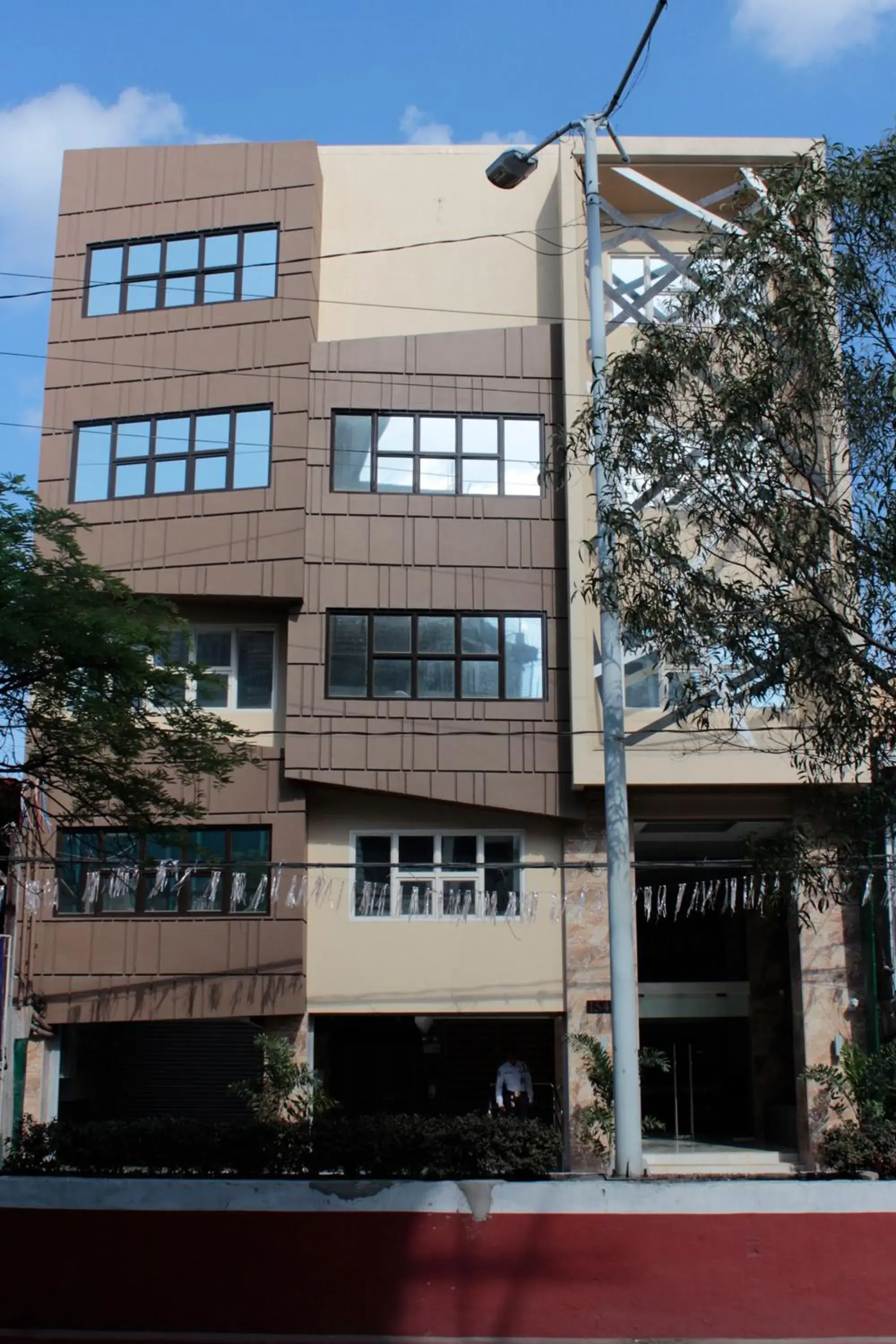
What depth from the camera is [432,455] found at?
23359mm

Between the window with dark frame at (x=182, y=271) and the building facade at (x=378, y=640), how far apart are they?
0.06 m

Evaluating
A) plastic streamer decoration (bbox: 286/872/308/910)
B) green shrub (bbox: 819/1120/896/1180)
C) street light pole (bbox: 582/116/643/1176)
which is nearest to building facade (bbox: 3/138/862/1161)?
plastic streamer decoration (bbox: 286/872/308/910)

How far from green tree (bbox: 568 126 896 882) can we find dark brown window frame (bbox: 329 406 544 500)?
1072 centimetres

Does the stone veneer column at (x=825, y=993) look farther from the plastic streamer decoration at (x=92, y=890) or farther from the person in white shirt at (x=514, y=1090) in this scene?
the plastic streamer decoration at (x=92, y=890)

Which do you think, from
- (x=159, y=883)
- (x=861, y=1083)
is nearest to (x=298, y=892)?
(x=159, y=883)

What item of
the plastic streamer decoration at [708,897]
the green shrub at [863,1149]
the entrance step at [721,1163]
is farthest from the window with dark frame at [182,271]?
the green shrub at [863,1149]

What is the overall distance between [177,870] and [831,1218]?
1348 cm

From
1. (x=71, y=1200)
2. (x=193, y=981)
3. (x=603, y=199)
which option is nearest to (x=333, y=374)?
(x=603, y=199)

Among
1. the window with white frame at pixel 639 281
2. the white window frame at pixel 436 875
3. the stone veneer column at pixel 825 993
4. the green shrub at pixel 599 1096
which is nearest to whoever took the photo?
the green shrub at pixel 599 1096

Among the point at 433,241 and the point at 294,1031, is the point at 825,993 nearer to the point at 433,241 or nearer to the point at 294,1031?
the point at 294,1031

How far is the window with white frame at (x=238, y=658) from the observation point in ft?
74.8

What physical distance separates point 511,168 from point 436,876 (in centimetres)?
1182

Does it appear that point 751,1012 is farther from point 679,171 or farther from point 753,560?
point 679,171

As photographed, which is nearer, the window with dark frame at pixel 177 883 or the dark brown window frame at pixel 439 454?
the window with dark frame at pixel 177 883
